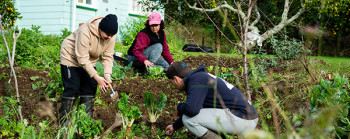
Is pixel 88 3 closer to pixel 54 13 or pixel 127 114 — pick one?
pixel 54 13

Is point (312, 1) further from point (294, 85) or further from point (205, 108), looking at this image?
point (205, 108)

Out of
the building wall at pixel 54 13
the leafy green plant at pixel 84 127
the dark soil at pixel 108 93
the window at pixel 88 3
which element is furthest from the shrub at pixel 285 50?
the window at pixel 88 3

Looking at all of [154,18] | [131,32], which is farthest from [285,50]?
[131,32]

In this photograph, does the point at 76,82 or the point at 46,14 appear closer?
the point at 76,82

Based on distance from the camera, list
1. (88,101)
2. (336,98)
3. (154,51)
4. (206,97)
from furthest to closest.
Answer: (154,51)
(88,101)
(206,97)
(336,98)

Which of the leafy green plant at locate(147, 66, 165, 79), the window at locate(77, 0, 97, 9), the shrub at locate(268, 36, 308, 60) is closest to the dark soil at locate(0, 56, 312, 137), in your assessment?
the leafy green plant at locate(147, 66, 165, 79)

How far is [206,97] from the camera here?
2.68 meters

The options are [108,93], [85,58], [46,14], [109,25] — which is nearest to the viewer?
[109,25]

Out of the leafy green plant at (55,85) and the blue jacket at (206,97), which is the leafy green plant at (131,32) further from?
the blue jacket at (206,97)

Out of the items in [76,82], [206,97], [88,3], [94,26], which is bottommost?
[76,82]

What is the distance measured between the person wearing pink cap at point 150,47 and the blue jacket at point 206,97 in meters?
2.26

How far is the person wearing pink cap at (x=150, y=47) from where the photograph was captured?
4.89 m

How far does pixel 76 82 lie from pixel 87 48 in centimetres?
45

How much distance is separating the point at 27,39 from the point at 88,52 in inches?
128
